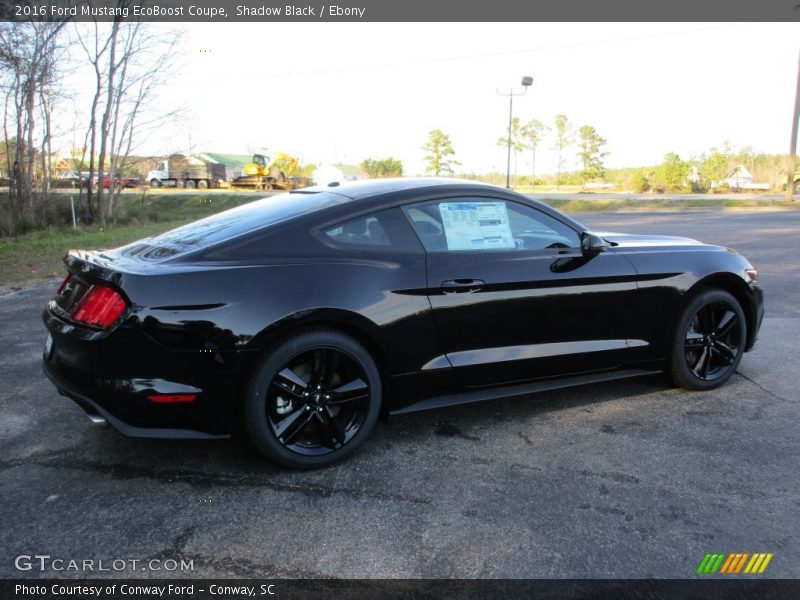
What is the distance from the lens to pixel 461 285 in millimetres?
3332

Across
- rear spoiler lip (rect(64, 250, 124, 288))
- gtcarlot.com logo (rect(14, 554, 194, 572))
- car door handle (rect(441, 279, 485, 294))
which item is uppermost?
rear spoiler lip (rect(64, 250, 124, 288))

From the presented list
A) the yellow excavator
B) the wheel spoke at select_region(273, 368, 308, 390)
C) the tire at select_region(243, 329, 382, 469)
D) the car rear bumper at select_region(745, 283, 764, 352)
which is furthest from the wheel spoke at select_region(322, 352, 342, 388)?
the yellow excavator

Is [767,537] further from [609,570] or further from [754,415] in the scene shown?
[754,415]

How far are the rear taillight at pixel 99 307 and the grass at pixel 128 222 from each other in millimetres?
6560

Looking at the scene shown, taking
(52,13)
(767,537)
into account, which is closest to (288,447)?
(767,537)

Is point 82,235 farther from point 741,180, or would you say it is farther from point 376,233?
point 741,180

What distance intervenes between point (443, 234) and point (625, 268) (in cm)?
124

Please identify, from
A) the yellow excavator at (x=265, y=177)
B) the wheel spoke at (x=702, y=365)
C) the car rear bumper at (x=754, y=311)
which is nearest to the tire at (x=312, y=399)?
the wheel spoke at (x=702, y=365)

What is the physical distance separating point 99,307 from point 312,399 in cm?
110

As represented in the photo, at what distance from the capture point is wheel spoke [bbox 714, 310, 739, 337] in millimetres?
4164

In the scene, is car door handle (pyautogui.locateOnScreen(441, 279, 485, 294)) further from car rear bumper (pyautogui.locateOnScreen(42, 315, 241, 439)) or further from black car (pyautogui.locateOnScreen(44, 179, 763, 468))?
car rear bumper (pyautogui.locateOnScreen(42, 315, 241, 439))

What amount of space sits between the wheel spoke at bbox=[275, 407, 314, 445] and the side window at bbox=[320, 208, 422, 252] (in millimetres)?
902

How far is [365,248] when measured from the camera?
3.24m

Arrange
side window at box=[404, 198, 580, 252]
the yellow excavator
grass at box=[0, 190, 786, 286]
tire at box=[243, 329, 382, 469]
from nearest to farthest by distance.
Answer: tire at box=[243, 329, 382, 469] < side window at box=[404, 198, 580, 252] < grass at box=[0, 190, 786, 286] < the yellow excavator
